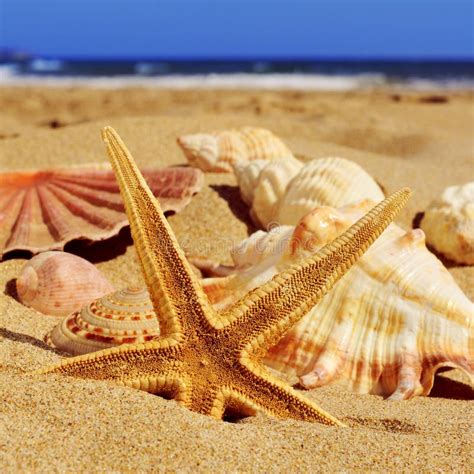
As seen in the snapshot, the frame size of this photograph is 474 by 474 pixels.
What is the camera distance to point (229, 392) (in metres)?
2.02

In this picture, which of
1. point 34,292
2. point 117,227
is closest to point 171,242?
point 34,292

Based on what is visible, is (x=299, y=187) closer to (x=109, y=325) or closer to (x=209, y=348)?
(x=109, y=325)

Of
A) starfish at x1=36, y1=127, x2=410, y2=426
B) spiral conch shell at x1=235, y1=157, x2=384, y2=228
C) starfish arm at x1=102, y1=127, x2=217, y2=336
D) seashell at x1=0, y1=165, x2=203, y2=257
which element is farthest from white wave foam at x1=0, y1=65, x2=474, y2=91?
starfish at x1=36, y1=127, x2=410, y2=426

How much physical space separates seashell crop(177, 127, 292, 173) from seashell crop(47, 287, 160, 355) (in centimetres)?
183

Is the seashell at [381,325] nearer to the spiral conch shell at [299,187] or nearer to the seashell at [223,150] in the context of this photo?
the spiral conch shell at [299,187]

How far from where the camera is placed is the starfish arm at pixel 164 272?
204 centimetres

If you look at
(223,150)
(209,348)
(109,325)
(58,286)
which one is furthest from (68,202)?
(209,348)

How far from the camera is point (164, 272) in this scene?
2072 mm

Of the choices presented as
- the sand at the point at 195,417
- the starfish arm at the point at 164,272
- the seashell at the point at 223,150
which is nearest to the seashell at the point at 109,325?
the sand at the point at 195,417

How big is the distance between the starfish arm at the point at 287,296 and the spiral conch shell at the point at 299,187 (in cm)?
126

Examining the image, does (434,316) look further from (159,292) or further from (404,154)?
(404,154)

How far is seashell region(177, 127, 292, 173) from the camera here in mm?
4285

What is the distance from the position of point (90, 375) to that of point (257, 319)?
50 centimetres

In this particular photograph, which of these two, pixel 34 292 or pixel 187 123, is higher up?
pixel 187 123
